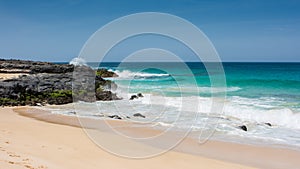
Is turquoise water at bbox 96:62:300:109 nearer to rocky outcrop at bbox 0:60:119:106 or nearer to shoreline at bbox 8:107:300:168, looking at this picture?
rocky outcrop at bbox 0:60:119:106

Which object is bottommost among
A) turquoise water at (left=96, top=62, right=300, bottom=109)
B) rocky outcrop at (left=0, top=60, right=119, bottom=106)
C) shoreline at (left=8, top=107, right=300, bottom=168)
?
shoreline at (left=8, top=107, right=300, bottom=168)

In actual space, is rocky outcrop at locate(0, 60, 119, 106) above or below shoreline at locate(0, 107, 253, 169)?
above

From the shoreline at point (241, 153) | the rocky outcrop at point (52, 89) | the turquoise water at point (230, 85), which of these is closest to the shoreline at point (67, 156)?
the shoreline at point (241, 153)

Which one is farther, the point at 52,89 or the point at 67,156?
the point at 52,89

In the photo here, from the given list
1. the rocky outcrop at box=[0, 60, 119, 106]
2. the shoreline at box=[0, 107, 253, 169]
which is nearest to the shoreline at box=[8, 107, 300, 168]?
the shoreline at box=[0, 107, 253, 169]

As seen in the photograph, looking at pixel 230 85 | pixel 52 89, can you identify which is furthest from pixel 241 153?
pixel 230 85

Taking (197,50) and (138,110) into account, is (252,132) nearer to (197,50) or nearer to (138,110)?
(197,50)

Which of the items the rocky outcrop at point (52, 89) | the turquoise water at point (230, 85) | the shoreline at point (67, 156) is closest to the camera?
the shoreline at point (67, 156)

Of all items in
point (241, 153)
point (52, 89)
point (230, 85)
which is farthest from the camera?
point (230, 85)

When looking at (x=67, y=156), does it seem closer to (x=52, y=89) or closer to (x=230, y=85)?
(x=52, y=89)

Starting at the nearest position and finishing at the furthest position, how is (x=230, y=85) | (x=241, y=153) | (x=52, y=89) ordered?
(x=241, y=153)
(x=52, y=89)
(x=230, y=85)

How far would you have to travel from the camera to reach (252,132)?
12.0 m

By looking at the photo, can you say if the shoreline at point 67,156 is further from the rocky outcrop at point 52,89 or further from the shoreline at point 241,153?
the rocky outcrop at point 52,89

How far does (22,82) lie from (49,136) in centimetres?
1187
